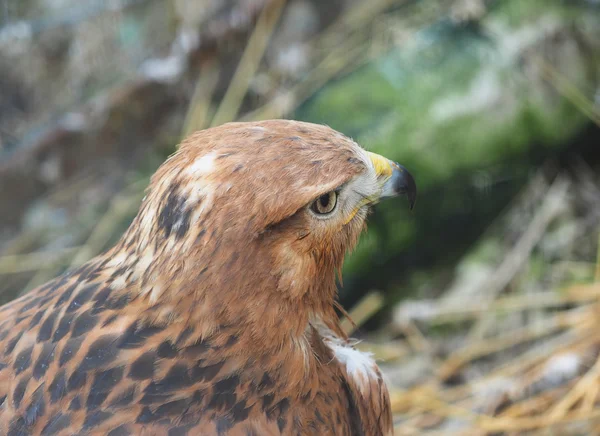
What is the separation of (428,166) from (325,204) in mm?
2057

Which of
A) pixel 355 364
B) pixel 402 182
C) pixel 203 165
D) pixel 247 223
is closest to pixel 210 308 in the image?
pixel 247 223

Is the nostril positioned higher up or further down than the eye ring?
further down

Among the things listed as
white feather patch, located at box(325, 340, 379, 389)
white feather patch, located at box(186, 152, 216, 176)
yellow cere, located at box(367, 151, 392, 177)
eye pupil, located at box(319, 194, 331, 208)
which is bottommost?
white feather patch, located at box(325, 340, 379, 389)

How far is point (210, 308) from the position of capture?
1868mm

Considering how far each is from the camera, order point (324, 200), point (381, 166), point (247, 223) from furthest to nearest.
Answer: point (381, 166)
point (324, 200)
point (247, 223)

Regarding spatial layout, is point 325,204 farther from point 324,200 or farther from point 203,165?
point 203,165

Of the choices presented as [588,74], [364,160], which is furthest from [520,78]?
[364,160]

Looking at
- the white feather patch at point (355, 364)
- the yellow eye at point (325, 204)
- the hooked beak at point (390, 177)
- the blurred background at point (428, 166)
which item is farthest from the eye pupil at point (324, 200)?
the blurred background at point (428, 166)

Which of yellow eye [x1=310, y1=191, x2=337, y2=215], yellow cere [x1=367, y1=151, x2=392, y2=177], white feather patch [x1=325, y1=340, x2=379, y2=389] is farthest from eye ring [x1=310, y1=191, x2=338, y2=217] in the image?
white feather patch [x1=325, y1=340, x2=379, y2=389]

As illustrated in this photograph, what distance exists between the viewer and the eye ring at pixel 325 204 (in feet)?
6.20

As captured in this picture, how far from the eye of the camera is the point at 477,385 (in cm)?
350

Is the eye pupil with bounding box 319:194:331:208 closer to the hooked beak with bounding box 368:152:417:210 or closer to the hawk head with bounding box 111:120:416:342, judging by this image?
the hawk head with bounding box 111:120:416:342

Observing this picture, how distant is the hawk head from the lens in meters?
1.81

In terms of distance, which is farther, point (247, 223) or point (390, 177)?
point (390, 177)
